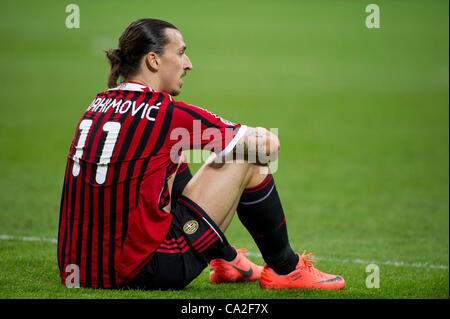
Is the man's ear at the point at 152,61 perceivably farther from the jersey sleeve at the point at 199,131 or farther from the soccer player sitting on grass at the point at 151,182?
the jersey sleeve at the point at 199,131

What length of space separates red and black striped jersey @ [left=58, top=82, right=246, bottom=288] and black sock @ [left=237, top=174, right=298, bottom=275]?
12.9 inches

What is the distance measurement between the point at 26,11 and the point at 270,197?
1012 inches

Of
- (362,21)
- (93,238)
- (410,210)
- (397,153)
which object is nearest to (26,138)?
(397,153)

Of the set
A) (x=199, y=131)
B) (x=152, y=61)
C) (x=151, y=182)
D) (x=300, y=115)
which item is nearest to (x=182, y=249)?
(x=151, y=182)

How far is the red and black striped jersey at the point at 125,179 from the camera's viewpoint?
3.33m

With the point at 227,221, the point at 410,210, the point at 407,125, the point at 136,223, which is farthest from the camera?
the point at 407,125

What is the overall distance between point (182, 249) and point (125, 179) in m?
0.51

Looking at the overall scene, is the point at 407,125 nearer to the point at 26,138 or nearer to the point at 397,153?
the point at 397,153

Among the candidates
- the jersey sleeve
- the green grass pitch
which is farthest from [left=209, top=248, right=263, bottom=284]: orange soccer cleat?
the jersey sleeve

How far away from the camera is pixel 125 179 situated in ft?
10.9

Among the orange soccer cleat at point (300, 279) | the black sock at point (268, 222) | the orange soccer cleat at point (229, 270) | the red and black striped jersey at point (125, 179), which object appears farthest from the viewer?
the orange soccer cleat at point (229, 270)

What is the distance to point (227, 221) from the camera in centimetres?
360

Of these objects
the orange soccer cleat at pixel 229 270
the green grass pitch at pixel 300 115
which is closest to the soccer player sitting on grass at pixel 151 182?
the green grass pitch at pixel 300 115

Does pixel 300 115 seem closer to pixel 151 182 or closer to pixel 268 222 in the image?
pixel 268 222
